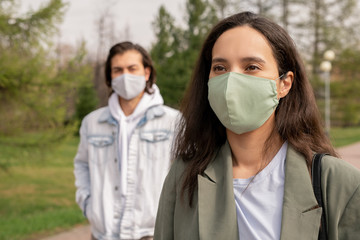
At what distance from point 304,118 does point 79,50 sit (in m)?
7.31

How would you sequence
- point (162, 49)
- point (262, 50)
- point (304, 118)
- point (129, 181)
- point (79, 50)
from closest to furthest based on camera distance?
point (262, 50) → point (304, 118) → point (129, 181) → point (79, 50) → point (162, 49)

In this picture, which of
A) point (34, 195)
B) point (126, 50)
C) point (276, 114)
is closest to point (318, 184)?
point (276, 114)

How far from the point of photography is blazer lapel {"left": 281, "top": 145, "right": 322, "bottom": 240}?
149 centimetres

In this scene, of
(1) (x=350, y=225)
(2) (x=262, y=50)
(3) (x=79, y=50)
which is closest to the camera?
(1) (x=350, y=225)

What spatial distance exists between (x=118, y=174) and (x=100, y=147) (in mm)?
281

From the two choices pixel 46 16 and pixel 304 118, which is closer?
pixel 304 118

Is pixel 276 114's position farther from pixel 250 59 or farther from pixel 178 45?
pixel 178 45

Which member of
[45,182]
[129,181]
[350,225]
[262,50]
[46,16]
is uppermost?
[46,16]

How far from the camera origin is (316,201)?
4.92ft

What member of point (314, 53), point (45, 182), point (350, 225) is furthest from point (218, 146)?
point (314, 53)

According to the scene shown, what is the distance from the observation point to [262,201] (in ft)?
5.24

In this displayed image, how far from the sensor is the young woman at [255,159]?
150 cm

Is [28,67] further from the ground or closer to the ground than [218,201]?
further from the ground

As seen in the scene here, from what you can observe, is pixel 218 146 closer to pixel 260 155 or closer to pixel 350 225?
pixel 260 155
